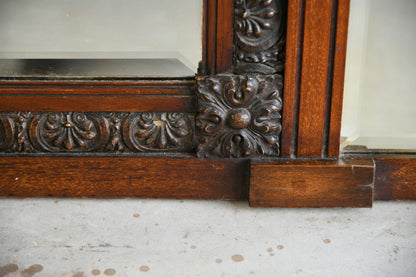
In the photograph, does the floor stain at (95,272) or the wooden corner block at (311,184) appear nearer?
the floor stain at (95,272)

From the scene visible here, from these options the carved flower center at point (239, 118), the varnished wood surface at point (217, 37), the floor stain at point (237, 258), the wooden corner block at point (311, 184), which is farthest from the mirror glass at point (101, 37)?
the floor stain at point (237, 258)

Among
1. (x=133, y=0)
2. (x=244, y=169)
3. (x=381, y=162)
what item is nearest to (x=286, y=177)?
(x=244, y=169)

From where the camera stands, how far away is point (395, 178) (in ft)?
3.14

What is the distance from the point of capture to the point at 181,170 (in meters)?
0.96

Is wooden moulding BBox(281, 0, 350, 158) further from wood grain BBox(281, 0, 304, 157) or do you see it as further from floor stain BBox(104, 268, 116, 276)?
floor stain BBox(104, 268, 116, 276)

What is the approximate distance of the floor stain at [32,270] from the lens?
2.31 ft

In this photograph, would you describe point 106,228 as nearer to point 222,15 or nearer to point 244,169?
point 244,169

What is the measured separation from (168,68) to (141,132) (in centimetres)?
16

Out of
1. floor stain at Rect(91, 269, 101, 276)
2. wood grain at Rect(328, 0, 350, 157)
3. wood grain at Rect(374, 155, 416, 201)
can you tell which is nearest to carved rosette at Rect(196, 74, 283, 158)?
wood grain at Rect(328, 0, 350, 157)

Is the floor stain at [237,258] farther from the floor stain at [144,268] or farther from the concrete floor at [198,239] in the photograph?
the floor stain at [144,268]

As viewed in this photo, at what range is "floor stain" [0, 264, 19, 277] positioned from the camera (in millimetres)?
705

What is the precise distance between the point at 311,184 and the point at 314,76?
0.23 meters

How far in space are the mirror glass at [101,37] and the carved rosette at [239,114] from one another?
3.4 inches

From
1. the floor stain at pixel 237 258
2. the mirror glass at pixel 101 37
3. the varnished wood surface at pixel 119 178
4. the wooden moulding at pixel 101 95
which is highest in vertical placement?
the mirror glass at pixel 101 37
